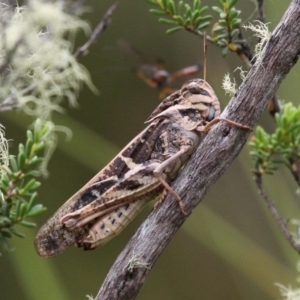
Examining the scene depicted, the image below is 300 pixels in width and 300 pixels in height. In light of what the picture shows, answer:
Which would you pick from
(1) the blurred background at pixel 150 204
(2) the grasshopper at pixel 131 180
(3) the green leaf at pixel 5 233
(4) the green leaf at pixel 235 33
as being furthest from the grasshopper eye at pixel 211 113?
(1) the blurred background at pixel 150 204

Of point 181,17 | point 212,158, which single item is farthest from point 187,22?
point 212,158

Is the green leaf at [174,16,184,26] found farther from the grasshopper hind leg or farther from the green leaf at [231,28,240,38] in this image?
the grasshopper hind leg

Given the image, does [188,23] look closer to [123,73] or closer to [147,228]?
[147,228]

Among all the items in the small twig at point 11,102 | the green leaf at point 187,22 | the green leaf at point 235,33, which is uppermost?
the green leaf at point 235,33

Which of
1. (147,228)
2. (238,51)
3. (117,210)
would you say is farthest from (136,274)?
(238,51)

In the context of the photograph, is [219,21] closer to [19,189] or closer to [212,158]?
[212,158]

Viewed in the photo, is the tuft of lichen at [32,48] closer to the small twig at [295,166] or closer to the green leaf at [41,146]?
the green leaf at [41,146]
